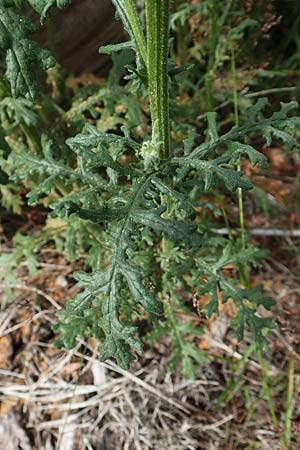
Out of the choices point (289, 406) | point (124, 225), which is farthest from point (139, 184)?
point (289, 406)

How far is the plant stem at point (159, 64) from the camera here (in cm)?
136

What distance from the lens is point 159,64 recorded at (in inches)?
58.2

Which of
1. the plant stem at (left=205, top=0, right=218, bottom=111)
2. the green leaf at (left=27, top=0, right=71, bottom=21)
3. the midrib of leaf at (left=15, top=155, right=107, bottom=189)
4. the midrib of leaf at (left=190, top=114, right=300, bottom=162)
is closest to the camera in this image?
the green leaf at (left=27, top=0, right=71, bottom=21)

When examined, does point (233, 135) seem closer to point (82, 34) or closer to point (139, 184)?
point (139, 184)

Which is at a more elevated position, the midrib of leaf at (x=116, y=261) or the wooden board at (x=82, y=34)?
the wooden board at (x=82, y=34)

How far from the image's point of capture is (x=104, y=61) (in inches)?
118

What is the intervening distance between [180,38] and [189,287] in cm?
123

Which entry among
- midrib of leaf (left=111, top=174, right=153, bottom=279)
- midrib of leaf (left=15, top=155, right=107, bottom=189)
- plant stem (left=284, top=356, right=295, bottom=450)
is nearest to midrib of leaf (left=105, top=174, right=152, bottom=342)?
midrib of leaf (left=111, top=174, right=153, bottom=279)

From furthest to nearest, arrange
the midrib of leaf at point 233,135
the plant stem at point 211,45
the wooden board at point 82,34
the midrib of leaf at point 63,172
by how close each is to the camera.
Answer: the wooden board at point 82,34
the plant stem at point 211,45
the midrib of leaf at point 63,172
the midrib of leaf at point 233,135

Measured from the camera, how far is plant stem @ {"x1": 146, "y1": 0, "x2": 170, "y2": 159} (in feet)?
4.45

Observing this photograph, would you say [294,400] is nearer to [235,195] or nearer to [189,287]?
[189,287]

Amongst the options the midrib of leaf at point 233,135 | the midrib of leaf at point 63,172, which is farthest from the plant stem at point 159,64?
the midrib of leaf at point 63,172

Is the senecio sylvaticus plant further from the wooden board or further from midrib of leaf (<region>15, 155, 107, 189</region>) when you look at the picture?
the wooden board

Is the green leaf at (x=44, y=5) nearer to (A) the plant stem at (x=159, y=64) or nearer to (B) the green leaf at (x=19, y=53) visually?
(B) the green leaf at (x=19, y=53)
